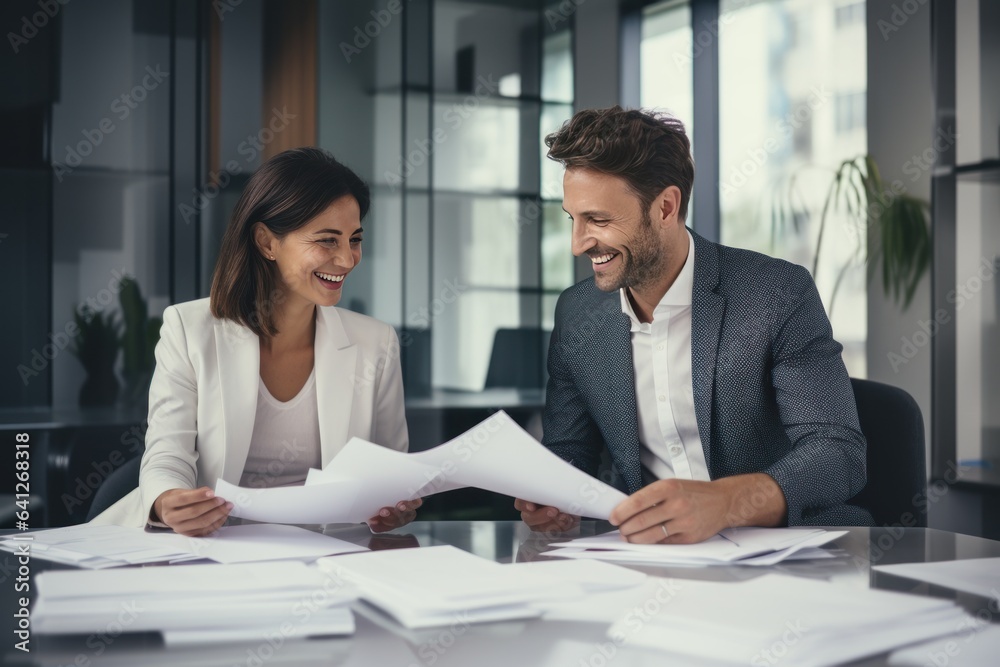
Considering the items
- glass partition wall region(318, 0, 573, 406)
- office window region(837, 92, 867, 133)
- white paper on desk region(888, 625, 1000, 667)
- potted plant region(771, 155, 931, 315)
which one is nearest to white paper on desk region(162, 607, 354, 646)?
white paper on desk region(888, 625, 1000, 667)

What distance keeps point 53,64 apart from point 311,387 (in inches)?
86.3

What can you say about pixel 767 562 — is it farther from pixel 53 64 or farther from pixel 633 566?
pixel 53 64

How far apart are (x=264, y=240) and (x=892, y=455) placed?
1.32m

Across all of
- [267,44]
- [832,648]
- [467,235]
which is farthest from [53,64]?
[832,648]

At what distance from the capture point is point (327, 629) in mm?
891

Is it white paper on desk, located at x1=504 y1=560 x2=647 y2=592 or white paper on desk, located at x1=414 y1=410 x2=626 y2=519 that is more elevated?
white paper on desk, located at x1=414 y1=410 x2=626 y2=519

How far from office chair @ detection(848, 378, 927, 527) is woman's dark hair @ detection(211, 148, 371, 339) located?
3.75 ft

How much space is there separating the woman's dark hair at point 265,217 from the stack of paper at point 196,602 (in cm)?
89

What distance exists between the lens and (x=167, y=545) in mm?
1238

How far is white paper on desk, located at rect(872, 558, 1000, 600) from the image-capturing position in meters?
1.04

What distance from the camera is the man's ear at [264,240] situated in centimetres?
196

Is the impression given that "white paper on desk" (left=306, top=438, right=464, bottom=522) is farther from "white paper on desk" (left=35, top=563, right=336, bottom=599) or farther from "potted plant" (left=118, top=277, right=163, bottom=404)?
"potted plant" (left=118, top=277, right=163, bottom=404)

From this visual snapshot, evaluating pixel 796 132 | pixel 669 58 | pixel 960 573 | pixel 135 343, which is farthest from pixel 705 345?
pixel 669 58

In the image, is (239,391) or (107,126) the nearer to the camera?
(239,391)
